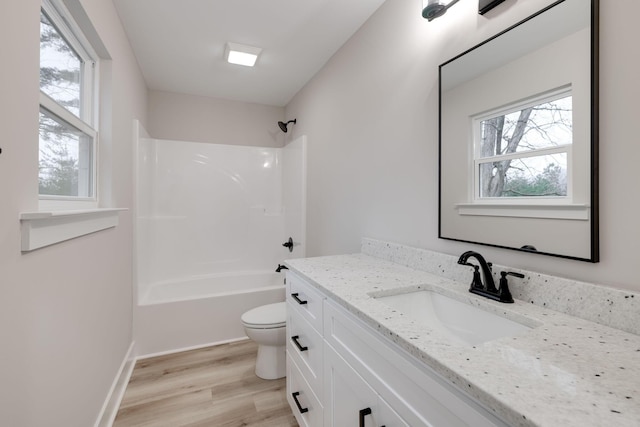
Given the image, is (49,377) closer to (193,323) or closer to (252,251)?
(193,323)

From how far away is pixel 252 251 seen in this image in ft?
11.5

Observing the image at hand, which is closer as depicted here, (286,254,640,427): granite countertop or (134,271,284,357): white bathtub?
(286,254,640,427): granite countertop

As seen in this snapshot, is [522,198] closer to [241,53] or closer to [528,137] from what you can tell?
[528,137]

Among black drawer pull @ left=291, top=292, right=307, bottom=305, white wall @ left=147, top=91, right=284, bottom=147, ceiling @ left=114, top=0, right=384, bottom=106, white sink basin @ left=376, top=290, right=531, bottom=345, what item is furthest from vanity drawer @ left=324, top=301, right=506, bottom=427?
white wall @ left=147, top=91, right=284, bottom=147

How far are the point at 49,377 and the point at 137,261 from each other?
5.12 feet

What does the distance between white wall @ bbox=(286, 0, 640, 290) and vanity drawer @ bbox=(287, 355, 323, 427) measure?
2.87 ft

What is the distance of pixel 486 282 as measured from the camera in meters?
1.04

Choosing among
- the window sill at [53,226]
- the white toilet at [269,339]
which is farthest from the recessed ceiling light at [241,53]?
the white toilet at [269,339]

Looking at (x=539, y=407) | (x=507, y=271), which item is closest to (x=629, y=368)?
(x=539, y=407)

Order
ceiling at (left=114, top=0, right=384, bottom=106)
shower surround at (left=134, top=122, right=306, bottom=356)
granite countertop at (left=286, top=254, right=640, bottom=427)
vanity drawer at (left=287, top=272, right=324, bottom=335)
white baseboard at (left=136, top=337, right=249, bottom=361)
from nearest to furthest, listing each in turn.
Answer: granite countertop at (left=286, top=254, right=640, bottom=427)
vanity drawer at (left=287, top=272, right=324, bottom=335)
ceiling at (left=114, top=0, right=384, bottom=106)
white baseboard at (left=136, top=337, right=249, bottom=361)
shower surround at (left=134, top=122, right=306, bottom=356)

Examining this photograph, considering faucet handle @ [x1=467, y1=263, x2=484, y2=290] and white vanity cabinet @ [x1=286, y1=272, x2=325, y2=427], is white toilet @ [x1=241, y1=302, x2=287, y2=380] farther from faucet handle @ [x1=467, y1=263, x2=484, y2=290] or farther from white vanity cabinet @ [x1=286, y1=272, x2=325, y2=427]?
faucet handle @ [x1=467, y1=263, x2=484, y2=290]

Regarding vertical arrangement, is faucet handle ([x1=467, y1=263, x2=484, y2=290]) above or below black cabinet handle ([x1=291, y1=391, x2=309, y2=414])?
above

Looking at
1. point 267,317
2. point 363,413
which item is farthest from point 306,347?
point 267,317

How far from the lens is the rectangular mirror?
879mm
